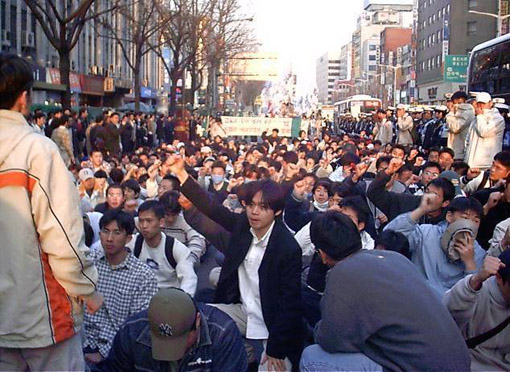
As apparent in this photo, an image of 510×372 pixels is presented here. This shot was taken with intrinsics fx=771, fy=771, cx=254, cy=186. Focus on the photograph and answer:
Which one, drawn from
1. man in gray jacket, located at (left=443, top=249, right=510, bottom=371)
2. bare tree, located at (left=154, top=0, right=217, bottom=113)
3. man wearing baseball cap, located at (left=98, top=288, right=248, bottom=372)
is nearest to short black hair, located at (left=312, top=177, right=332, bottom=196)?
man in gray jacket, located at (left=443, top=249, right=510, bottom=371)

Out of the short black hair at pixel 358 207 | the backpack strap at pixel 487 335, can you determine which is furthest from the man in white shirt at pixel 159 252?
the backpack strap at pixel 487 335

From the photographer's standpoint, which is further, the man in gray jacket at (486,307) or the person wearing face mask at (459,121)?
the person wearing face mask at (459,121)

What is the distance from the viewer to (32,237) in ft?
11.0

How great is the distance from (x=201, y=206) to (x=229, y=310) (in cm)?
79

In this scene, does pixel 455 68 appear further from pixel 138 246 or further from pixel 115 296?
pixel 115 296

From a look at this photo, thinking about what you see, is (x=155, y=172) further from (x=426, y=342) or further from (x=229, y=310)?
(x=426, y=342)

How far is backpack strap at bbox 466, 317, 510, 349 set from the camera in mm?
4205

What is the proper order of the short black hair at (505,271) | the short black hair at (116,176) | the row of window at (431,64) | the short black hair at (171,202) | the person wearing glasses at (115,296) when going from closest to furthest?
the short black hair at (505,271), the person wearing glasses at (115,296), the short black hair at (171,202), the short black hair at (116,176), the row of window at (431,64)

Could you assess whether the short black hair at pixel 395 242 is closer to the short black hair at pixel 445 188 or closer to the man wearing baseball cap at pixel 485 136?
the short black hair at pixel 445 188

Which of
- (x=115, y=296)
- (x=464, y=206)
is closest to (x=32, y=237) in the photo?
(x=115, y=296)

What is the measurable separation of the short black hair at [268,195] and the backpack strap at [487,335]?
1.67m

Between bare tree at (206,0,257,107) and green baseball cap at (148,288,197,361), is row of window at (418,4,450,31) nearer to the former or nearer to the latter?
bare tree at (206,0,257,107)

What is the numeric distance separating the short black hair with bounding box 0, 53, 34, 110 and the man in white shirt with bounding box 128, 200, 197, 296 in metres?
2.85

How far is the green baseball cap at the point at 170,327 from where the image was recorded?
11.5ft
